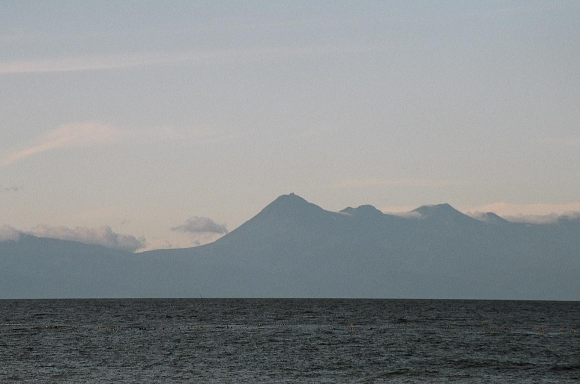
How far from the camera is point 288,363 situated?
7388cm

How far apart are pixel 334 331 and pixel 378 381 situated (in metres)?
54.1

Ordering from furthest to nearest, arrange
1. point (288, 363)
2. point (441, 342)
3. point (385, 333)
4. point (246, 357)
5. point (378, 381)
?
point (385, 333)
point (441, 342)
point (246, 357)
point (288, 363)
point (378, 381)

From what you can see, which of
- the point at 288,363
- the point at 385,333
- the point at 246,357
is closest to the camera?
the point at 288,363

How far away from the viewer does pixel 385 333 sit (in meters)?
113

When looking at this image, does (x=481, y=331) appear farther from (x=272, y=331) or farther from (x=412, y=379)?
(x=412, y=379)

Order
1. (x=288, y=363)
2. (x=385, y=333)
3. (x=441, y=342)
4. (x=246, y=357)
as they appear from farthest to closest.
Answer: (x=385, y=333)
(x=441, y=342)
(x=246, y=357)
(x=288, y=363)

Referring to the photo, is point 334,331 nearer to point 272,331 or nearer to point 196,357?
point 272,331

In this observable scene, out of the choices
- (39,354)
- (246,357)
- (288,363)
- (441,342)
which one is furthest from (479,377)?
(39,354)

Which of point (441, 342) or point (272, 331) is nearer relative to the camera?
point (441, 342)

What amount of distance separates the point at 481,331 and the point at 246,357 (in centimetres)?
5146

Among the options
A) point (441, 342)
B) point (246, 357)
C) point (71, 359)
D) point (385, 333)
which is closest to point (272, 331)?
point (385, 333)

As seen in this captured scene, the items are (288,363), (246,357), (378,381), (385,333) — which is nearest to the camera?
(378,381)

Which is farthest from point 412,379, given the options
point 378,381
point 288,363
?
point 288,363

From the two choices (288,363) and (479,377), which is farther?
(288,363)
